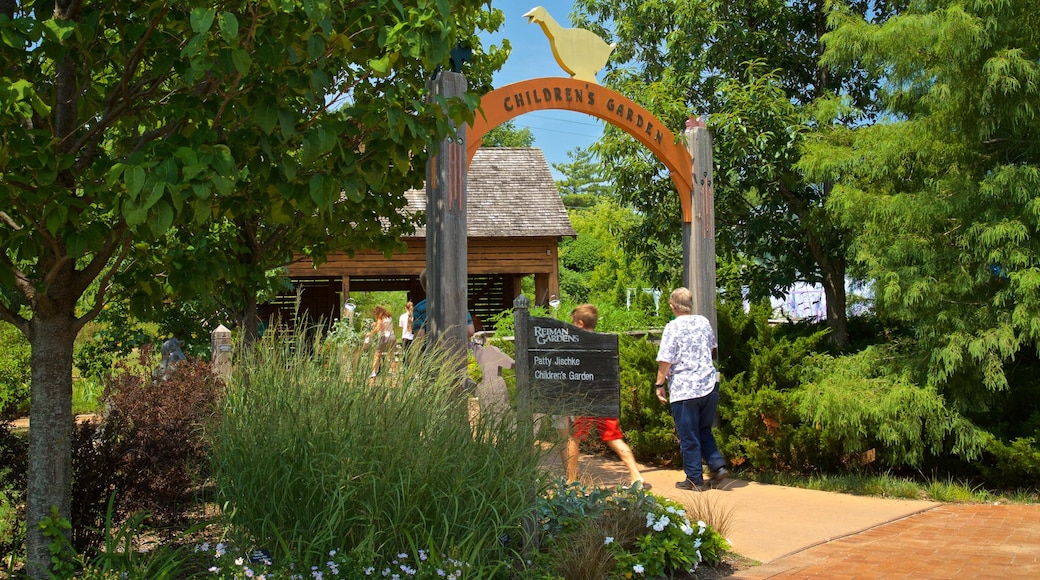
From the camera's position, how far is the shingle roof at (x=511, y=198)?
2136 centimetres

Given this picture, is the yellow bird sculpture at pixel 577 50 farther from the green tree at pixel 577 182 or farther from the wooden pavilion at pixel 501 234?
the green tree at pixel 577 182

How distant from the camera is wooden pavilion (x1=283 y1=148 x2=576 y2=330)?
2112cm

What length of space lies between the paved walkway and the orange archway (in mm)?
2844

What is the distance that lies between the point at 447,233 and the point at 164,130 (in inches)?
110

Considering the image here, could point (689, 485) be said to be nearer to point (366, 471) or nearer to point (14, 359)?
point (366, 471)

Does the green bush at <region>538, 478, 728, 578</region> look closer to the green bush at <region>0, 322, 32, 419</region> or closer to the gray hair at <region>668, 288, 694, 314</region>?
the gray hair at <region>668, 288, 694, 314</region>

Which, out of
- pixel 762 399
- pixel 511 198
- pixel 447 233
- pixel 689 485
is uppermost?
pixel 511 198

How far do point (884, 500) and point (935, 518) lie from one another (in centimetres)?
65

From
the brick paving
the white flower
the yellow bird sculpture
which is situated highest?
the yellow bird sculpture

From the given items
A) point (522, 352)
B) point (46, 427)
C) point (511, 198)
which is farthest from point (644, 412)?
point (511, 198)

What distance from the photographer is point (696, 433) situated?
727cm

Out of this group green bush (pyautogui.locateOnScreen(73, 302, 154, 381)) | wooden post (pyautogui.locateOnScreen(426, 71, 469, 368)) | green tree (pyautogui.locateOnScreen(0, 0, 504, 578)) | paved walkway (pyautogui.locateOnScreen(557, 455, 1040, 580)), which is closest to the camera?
green tree (pyautogui.locateOnScreen(0, 0, 504, 578))

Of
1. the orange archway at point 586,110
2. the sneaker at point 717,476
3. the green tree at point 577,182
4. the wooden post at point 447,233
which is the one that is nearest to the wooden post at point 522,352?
the wooden post at point 447,233

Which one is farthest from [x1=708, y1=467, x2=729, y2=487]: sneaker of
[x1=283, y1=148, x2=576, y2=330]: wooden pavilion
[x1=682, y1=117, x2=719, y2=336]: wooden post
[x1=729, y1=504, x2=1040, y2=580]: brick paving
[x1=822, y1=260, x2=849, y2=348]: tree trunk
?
[x1=283, y1=148, x2=576, y2=330]: wooden pavilion
